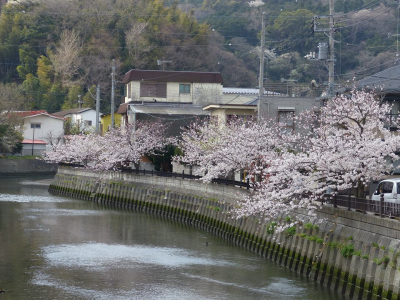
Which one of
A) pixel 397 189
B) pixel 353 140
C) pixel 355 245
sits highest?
pixel 353 140

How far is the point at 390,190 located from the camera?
2323 cm

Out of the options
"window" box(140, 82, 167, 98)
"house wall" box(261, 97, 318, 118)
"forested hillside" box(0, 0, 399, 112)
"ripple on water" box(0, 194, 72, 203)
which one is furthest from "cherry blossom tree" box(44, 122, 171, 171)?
"forested hillside" box(0, 0, 399, 112)

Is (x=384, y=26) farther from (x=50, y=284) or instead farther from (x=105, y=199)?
(x=50, y=284)

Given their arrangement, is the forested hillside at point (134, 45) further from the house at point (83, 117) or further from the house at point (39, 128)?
the house at point (39, 128)

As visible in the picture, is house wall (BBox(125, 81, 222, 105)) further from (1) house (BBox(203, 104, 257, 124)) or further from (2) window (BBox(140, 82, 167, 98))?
(1) house (BBox(203, 104, 257, 124))

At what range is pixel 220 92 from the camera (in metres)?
61.9

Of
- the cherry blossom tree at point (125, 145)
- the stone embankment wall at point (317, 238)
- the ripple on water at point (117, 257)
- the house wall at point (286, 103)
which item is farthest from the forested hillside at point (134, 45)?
the ripple on water at point (117, 257)

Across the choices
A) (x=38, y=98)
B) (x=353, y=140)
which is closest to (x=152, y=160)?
(x=353, y=140)

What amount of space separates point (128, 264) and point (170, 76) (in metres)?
37.4

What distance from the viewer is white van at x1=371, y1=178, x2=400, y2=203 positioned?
888 inches

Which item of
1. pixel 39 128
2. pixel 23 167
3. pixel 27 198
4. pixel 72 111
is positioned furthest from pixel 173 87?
pixel 39 128

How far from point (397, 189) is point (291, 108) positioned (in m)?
17.8

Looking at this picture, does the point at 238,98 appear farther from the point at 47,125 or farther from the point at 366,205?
the point at 366,205

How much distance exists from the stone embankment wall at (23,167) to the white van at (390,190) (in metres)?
53.1
